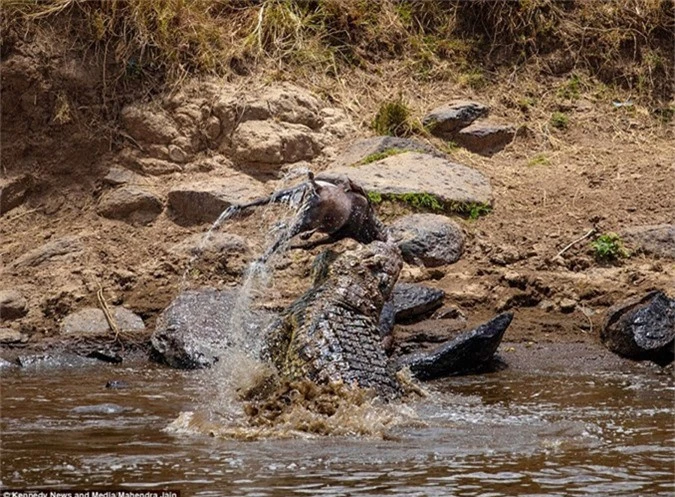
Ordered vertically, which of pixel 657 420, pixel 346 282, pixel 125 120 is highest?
pixel 125 120

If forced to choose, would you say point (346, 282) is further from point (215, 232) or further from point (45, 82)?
point (45, 82)

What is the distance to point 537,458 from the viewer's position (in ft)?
15.1

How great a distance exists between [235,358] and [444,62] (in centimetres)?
517

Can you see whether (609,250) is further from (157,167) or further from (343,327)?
(157,167)

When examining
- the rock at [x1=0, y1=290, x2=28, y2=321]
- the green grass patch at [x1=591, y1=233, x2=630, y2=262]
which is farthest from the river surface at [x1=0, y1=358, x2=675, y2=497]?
the green grass patch at [x1=591, y1=233, x2=630, y2=262]

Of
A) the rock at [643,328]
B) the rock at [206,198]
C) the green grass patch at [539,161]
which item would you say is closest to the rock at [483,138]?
the green grass patch at [539,161]

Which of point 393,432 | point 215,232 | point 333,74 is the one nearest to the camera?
point 393,432

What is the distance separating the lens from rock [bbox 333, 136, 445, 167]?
932 centimetres

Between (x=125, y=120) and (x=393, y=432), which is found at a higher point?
(x=125, y=120)

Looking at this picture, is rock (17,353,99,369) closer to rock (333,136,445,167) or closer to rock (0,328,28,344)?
rock (0,328,28,344)

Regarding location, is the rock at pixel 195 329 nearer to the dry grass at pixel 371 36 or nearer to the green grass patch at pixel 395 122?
the green grass patch at pixel 395 122

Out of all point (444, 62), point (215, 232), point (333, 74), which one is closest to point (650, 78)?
point (444, 62)

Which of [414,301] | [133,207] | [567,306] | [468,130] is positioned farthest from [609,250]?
[133,207]

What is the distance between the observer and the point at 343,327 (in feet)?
17.9
